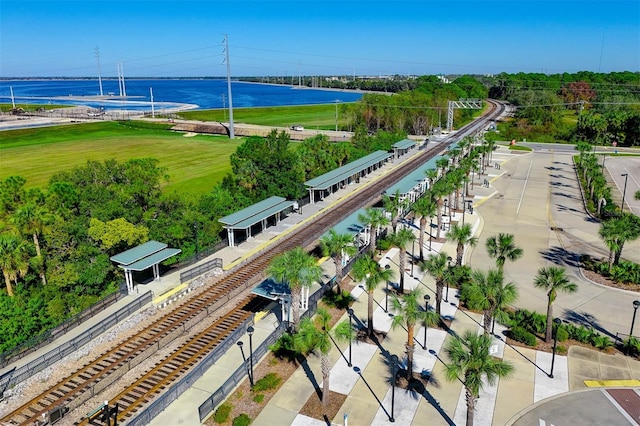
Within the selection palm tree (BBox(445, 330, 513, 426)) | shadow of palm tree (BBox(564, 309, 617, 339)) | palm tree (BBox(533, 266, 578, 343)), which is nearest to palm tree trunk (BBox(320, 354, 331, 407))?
palm tree (BBox(445, 330, 513, 426))

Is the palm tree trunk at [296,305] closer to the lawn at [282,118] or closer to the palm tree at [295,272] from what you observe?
the palm tree at [295,272]

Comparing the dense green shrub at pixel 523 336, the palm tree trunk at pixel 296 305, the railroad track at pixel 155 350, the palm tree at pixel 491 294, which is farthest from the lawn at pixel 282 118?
the palm tree at pixel 491 294

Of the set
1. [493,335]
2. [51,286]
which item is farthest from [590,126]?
[51,286]

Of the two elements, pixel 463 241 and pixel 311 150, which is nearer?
pixel 463 241

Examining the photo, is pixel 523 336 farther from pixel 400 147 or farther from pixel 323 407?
pixel 400 147

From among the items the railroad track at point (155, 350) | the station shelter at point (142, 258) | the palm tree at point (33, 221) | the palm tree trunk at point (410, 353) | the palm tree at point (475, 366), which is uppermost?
the palm tree at point (33, 221)

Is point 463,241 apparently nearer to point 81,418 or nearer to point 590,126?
point 81,418
